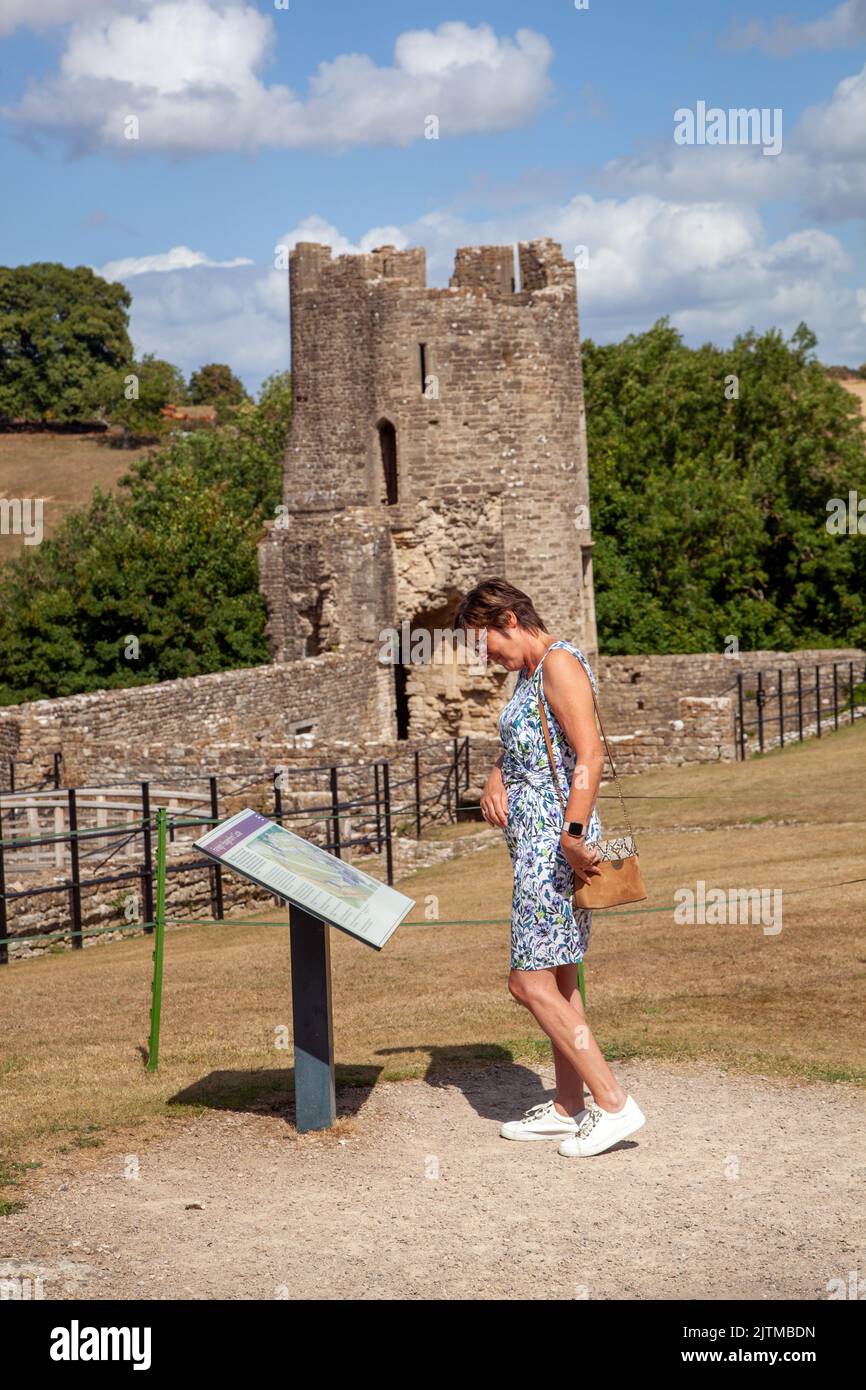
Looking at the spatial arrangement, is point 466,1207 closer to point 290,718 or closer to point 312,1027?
point 312,1027

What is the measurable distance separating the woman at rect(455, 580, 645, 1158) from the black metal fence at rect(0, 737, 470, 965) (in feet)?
19.5

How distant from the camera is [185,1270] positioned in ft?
16.6

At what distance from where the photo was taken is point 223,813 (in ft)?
57.8

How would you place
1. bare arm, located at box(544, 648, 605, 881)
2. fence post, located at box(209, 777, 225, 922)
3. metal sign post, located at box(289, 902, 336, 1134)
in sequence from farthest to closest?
fence post, located at box(209, 777, 225, 922)
metal sign post, located at box(289, 902, 336, 1134)
bare arm, located at box(544, 648, 605, 881)

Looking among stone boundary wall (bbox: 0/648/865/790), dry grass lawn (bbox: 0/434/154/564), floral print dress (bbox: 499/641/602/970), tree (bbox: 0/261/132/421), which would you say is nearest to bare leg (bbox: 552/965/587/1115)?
floral print dress (bbox: 499/641/602/970)

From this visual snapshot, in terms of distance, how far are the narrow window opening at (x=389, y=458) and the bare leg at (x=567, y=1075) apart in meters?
23.7

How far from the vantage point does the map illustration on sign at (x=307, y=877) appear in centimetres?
596

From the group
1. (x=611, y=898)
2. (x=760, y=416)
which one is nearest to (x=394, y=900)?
(x=611, y=898)

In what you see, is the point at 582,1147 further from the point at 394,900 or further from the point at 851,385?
the point at 851,385

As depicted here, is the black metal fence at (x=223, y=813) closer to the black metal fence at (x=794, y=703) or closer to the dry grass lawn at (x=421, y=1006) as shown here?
the dry grass lawn at (x=421, y=1006)

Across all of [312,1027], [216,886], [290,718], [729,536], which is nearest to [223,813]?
[216,886]

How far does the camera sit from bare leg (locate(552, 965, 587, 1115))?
6250 mm

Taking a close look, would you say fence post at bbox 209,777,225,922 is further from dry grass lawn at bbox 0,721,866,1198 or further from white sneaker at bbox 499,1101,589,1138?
white sneaker at bbox 499,1101,589,1138

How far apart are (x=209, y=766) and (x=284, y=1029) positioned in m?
11.2
